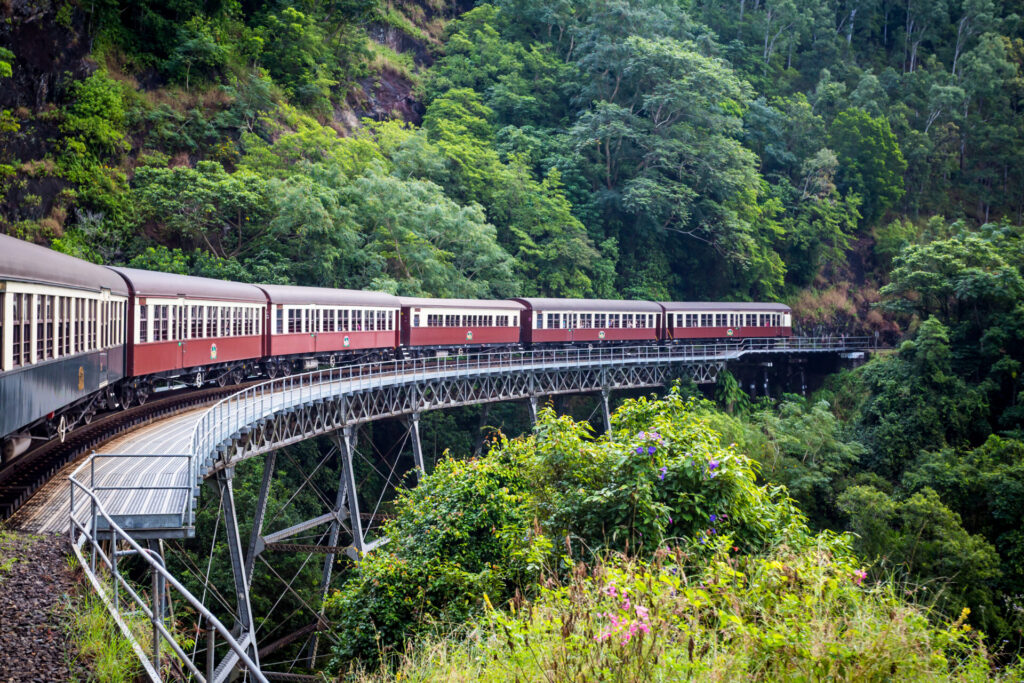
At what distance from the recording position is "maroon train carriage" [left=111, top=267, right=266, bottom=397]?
17.5 meters

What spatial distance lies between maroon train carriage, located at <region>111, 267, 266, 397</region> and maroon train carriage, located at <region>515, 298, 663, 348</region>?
1389 centimetres

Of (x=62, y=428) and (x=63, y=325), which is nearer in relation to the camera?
(x=63, y=325)

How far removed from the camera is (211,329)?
20.5 metres

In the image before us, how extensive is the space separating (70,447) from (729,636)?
39.4 feet

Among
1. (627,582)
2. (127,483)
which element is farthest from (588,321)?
(627,582)

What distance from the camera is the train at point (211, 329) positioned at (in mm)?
10680

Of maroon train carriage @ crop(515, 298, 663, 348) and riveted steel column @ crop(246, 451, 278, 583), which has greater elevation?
maroon train carriage @ crop(515, 298, 663, 348)

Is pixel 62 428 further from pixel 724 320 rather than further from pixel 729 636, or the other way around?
pixel 724 320

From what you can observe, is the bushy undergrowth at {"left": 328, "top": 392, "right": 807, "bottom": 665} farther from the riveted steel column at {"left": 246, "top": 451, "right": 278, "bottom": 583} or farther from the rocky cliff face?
the rocky cliff face

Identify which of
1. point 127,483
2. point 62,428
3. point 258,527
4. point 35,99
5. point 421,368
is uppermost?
point 35,99

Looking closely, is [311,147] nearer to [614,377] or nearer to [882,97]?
[614,377]

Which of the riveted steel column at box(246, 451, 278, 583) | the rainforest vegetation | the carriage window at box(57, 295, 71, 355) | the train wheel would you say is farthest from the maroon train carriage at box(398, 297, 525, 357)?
the carriage window at box(57, 295, 71, 355)

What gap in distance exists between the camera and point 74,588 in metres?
7.15

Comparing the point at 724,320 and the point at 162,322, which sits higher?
the point at 724,320
